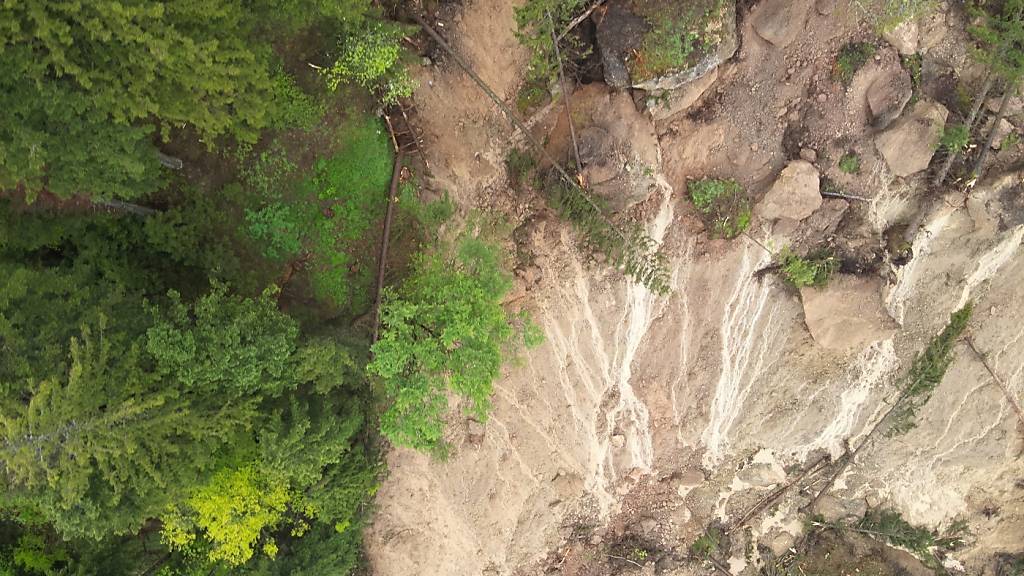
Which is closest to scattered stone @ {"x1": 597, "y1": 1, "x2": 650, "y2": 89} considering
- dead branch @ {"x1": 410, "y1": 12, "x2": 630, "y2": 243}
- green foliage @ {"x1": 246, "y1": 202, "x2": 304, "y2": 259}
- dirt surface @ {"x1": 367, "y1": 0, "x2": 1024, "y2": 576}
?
dirt surface @ {"x1": 367, "y1": 0, "x2": 1024, "y2": 576}

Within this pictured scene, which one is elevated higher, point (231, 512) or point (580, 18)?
point (580, 18)

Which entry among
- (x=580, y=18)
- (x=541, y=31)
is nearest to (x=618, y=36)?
(x=580, y=18)

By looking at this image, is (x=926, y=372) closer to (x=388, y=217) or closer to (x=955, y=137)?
(x=955, y=137)

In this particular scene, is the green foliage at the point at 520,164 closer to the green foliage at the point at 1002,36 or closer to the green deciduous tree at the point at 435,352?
the green deciduous tree at the point at 435,352

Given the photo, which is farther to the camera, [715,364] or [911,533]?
[911,533]

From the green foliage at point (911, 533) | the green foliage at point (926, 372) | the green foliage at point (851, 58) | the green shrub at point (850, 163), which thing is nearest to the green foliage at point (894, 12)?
the green foliage at point (851, 58)
